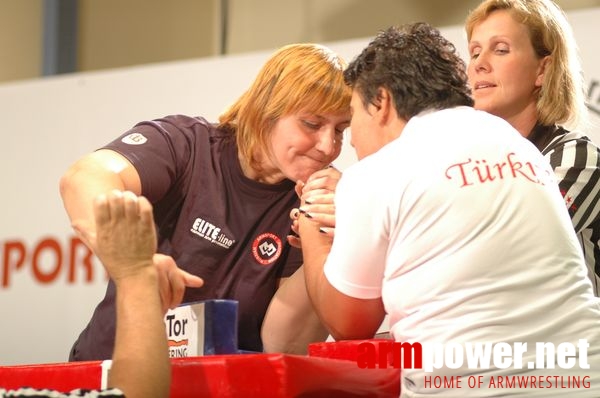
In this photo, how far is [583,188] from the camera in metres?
1.69

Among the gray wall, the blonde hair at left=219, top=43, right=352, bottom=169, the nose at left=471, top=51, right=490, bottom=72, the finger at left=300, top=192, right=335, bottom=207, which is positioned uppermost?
the gray wall

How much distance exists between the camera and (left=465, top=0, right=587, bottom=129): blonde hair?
1.86 meters

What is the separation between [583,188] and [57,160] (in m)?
2.02

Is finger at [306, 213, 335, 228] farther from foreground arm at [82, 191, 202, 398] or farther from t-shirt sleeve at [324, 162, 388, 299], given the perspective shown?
foreground arm at [82, 191, 202, 398]

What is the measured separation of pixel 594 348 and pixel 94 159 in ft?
3.06

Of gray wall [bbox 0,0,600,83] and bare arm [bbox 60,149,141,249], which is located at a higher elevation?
gray wall [bbox 0,0,600,83]

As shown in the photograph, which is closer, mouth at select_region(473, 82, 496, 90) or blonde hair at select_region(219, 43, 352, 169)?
blonde hair at select_region(219, 43, 352, 169)

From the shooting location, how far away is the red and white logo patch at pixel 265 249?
6.04 ft

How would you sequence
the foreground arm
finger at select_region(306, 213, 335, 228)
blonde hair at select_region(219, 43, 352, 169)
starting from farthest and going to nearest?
blonde hair at select_region(219, 43, 352, 169), finger at select_region(306, 213, 335, 228), the foreground arm

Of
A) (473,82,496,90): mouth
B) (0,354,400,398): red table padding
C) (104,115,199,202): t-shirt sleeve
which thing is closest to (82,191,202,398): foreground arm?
(0,354,400,398): red table padding

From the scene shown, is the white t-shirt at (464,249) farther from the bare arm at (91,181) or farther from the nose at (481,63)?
the nose at (481,63)

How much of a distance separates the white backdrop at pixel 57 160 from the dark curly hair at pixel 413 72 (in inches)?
59.8

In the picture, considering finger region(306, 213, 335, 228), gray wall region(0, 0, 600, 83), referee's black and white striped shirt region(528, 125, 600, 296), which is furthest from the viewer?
gray wall region(0, 0, 600, 83)

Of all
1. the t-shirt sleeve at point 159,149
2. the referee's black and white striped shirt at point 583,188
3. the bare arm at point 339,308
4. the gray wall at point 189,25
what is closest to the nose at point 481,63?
the referee's black and white striped shirt at point 583,188
